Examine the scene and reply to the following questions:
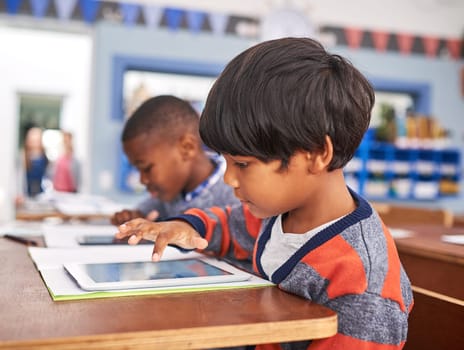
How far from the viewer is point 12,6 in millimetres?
4258

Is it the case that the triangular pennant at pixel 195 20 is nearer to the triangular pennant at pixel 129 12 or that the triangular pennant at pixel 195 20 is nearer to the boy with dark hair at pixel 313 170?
the triangular pennant at pixel 129 12

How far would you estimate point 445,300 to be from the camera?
3.91 feet

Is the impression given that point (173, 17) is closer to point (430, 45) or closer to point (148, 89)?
point (148, 89)

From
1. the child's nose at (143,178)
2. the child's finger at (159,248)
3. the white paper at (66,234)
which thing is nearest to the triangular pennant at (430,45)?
the child's nose at (143,178)

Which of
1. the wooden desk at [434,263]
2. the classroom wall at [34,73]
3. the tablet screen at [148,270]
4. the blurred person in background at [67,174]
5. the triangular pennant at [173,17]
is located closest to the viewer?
the tablet screen at [148,270]

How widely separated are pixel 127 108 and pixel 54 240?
11.4 feet

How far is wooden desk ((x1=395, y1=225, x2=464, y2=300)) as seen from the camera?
121cm

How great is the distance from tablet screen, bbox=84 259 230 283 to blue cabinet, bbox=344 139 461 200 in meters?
4.05

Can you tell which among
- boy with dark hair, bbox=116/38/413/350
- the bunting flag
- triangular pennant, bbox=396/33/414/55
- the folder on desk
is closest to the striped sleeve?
the folder on desk

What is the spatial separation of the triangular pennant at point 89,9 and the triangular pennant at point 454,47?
127 inches

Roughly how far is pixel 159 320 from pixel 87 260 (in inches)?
14.4

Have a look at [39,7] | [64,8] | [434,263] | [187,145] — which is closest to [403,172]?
[64,8]

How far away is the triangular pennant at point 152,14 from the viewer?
179 inches

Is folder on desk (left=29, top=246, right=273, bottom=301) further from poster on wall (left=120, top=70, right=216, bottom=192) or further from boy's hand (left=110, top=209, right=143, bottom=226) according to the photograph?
poster on wall (left=120, top=70, right=216, bottom=192)
